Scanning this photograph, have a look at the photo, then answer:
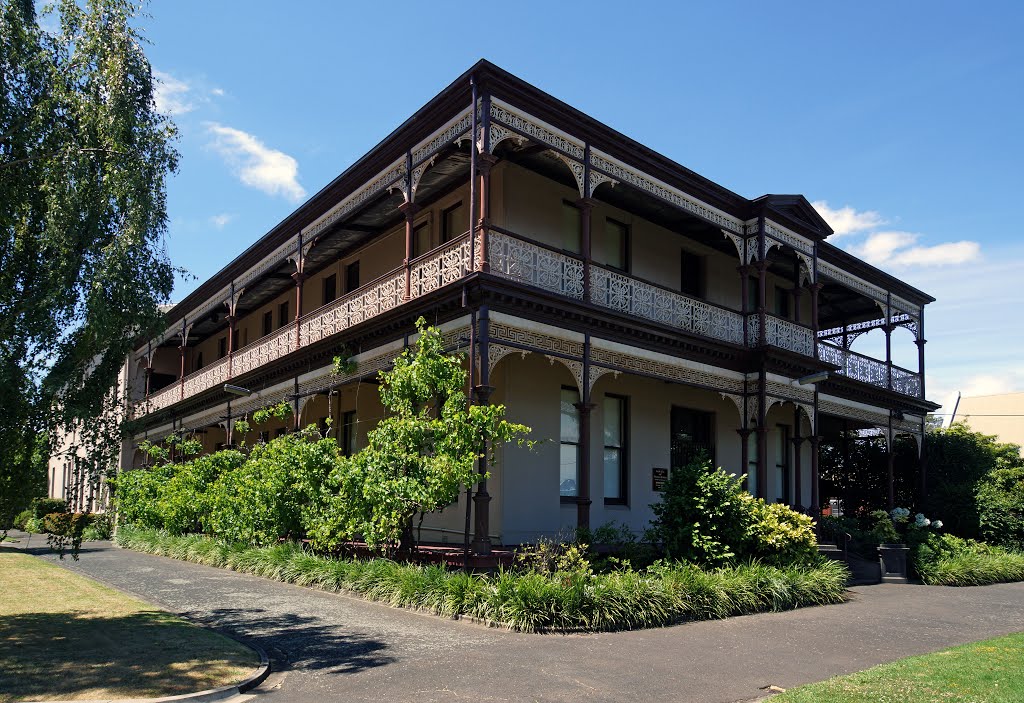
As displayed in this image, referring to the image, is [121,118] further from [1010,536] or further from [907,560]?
[1010,536]

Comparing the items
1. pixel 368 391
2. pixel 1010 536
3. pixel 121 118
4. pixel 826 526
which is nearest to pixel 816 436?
pixel 826 526

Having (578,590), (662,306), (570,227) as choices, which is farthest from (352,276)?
(578,590)

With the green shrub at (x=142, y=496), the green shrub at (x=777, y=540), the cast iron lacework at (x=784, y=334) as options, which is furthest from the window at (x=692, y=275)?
the green shrub at (x=142, y=496)

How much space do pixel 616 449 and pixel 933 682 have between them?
412 inches

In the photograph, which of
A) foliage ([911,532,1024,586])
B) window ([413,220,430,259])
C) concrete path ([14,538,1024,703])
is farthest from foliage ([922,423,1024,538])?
window ([413,220,430,259])

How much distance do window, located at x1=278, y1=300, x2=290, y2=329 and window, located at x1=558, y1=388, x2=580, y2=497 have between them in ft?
38.6

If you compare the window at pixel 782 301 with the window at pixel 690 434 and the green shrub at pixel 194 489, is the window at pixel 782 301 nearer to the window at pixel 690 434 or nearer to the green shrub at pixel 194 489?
the window at pixel 690 434

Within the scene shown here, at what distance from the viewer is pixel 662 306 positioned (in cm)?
1652

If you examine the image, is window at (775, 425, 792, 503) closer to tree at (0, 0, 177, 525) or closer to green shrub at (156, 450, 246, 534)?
green shrub at (156, 450, 246, 534)

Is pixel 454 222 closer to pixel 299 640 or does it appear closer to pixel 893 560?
pixel 299 640

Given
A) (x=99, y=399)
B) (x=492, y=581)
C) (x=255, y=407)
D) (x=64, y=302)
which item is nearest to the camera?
(x=64, y=302)

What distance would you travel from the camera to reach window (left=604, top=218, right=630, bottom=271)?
18312 mm

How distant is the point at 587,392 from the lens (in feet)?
47.4

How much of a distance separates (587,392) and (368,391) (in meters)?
7.23
